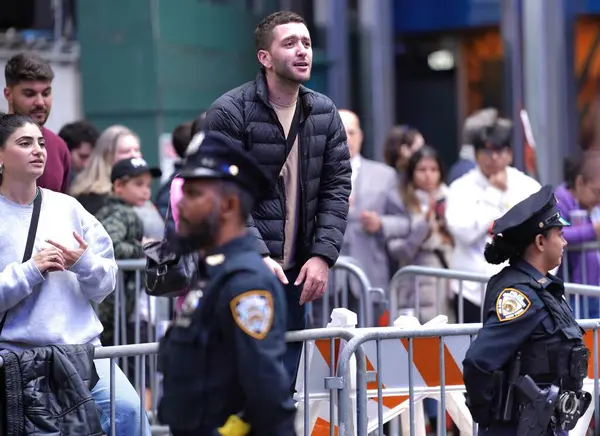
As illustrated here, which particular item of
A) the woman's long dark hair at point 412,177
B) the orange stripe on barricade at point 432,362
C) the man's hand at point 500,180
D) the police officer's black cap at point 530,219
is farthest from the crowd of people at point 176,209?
the woman's long dark hair at point 412,177

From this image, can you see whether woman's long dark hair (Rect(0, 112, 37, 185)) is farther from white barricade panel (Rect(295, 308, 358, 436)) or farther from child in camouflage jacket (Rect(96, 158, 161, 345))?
child in camouflage jacket (Rect(96, 158, 161, 345))

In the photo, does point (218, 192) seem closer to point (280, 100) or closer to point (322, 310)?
point (280, 100)

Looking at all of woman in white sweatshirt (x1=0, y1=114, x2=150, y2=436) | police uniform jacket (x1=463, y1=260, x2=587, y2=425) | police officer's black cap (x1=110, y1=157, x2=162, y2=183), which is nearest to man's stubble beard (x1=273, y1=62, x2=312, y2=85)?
woman in white sweatshirt (x1=0, y1=114, x2=150, y2=436)

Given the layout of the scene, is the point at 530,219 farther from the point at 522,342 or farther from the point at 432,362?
the point at 432,362

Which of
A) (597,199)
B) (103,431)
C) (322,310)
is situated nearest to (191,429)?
(103,431)

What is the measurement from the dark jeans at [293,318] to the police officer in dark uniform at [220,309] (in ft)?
5.29

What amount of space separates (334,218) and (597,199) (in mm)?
4187

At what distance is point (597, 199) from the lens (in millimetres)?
10227

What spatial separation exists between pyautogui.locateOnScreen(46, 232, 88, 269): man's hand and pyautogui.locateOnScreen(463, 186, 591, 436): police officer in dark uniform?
67.6 inches

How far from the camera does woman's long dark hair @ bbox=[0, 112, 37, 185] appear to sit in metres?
6.38

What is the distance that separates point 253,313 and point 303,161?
6.78ft

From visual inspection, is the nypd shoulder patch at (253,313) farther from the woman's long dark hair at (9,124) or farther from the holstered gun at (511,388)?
the woman's long dark hair at (9,124)

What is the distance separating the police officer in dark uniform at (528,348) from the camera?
5.89m

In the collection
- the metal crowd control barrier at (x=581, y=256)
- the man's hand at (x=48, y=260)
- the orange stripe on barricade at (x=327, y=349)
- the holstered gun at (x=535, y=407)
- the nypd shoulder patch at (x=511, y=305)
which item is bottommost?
the holstered gun at (x=535, y=407)
